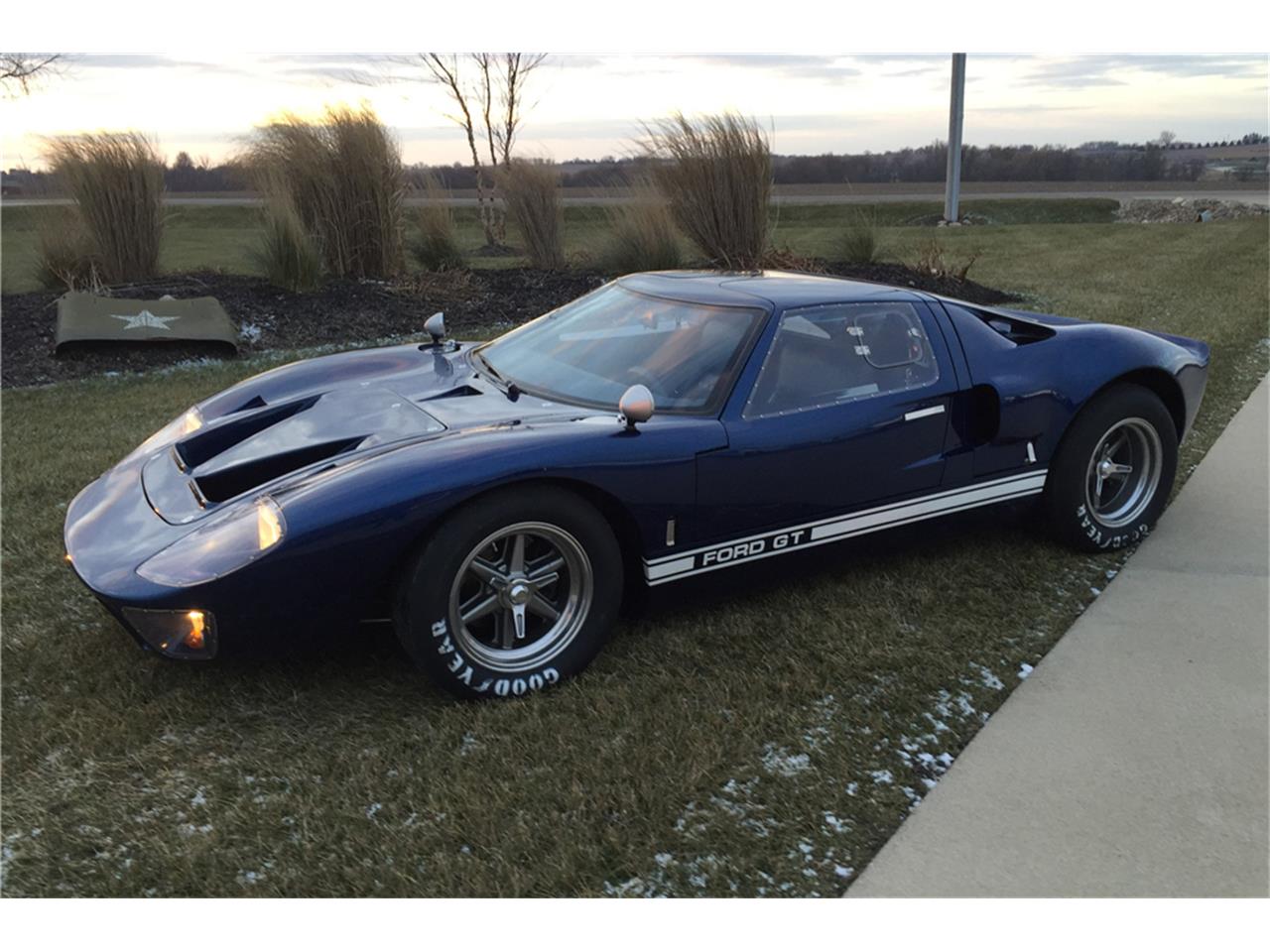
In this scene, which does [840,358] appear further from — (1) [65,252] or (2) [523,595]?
(1) [65,252]

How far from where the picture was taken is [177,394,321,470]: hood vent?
11.6ft

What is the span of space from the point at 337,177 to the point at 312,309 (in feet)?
5.50

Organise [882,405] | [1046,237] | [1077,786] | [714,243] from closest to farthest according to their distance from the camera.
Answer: [1077,786] → [882,405] → [714,243] → [1046,237]

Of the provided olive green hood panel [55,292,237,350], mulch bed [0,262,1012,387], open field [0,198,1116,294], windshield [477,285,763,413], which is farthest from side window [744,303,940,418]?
open field [0,198,1116,294]

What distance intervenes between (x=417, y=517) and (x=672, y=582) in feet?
3.01

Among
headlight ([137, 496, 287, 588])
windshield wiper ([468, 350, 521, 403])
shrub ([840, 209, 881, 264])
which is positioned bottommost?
headlight ([137, 496, 287, 588])

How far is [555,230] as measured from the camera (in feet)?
39.3

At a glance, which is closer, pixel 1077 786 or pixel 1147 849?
pixel 1147 849

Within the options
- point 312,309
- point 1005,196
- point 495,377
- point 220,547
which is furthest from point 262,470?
point 1005,196

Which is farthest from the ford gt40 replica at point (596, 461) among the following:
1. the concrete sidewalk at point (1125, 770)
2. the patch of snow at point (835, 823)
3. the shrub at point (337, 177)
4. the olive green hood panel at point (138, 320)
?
the shrub at point (337, 177)

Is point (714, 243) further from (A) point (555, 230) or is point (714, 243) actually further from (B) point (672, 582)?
(B) point (672, 582)

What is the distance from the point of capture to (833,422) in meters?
3.51

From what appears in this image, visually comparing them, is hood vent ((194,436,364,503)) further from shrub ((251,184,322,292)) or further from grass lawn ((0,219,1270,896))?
shrub ((251,184,322,292))

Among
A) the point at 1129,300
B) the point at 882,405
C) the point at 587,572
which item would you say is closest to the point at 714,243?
the point at 1129,300
